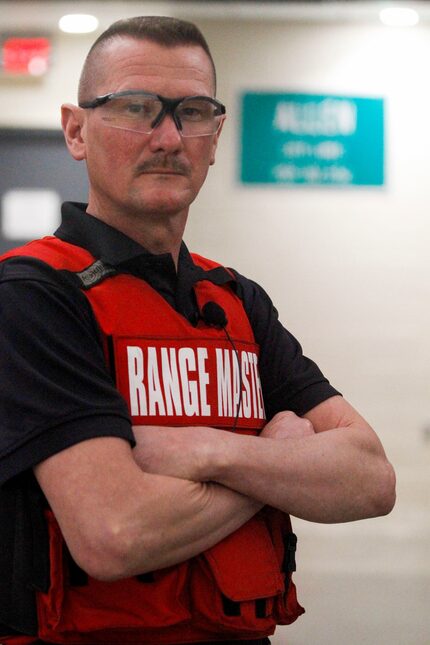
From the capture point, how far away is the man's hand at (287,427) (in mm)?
1555

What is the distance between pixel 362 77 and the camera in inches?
120

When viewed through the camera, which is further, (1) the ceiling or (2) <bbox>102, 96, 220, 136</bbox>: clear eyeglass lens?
(1) the ceiling

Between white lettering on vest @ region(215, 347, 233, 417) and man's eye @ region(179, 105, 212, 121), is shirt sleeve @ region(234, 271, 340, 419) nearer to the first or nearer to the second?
white lettering on vest @ region(215, 347, 233, 417)

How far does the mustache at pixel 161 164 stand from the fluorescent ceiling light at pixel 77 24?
161 cm

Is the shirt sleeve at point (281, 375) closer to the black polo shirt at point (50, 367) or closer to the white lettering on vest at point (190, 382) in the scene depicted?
the white lettering on vest at point (190, 382)

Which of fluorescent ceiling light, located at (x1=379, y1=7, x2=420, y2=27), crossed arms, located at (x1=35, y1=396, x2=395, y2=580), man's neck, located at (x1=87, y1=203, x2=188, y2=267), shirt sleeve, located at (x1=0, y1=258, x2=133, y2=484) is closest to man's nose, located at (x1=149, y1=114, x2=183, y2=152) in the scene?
man's neck, located at (x1=87, y1=203, x2=188, y2=267)

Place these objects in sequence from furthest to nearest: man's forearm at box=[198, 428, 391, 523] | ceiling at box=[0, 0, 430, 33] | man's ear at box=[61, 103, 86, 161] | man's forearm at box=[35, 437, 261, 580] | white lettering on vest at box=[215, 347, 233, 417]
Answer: ceiling at box=[0, 0, 430, 33]
man's ear at box=[61, 103, 86, 161]
white lettering on vest at box=[215, 347, 233, 417]
man's forearm at box=[198, 428, 391, 523]
man's forearm at box=[35, 437, 261, 580]

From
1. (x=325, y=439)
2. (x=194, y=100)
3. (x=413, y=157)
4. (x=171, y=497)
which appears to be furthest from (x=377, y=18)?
(x=171, y=497)

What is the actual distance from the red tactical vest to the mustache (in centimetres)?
16

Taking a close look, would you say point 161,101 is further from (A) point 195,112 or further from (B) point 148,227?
(B) point 148,227

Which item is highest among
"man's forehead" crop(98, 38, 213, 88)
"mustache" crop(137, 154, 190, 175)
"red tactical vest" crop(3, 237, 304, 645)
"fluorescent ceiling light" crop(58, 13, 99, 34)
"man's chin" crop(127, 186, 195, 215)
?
"fluorescent ceiling light" crop(58, 13, 99, 34)

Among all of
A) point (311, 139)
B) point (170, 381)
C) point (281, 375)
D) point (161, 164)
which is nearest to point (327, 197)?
point (311, 139)

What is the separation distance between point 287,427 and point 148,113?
512mm

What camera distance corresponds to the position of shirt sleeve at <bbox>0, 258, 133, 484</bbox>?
4.31 feet
